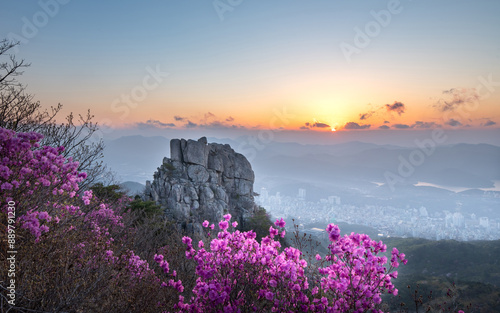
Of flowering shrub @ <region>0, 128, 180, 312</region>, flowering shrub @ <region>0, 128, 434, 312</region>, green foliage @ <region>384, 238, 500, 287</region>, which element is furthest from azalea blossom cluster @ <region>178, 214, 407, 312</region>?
green foliage @ <region>384, 238, 500, 287</region>

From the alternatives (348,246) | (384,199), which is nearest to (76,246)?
(348,246)

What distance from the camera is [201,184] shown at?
30766mm

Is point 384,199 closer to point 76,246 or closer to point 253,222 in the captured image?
point 253,222

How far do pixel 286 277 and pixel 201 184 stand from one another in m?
27.7

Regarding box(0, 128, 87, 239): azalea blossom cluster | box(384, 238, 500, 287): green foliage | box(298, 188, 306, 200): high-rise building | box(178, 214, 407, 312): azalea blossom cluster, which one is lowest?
box(384, 238, 500, 287): green foliage

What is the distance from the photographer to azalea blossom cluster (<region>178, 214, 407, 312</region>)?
3646 mm

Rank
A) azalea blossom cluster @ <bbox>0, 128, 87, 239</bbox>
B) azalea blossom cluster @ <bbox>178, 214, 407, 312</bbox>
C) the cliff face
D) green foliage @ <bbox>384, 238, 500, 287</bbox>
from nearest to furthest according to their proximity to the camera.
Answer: azalea blossom cluster @ <bbox>178, 214, 407, 312</bbox>, azalea blossom cluster @ <bbox>0, 128, 87, 239</bbox>, the cliff face, green foliage @ <bbox>384, 238, 500, 287</bbox>

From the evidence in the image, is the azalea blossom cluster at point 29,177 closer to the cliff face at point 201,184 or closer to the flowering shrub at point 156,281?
the flowering shrub at point 156,281

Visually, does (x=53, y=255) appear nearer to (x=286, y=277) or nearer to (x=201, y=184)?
(x=286, y=277)

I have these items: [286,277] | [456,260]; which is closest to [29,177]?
[286,277]

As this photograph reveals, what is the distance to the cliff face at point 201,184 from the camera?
1050 inches

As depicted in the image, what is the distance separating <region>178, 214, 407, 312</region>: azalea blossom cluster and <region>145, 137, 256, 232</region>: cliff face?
2067 centimetres

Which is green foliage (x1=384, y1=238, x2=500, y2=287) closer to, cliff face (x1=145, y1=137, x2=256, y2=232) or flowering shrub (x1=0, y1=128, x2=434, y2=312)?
cliff face (x1=145, y1=137, x2=256, y2=232)

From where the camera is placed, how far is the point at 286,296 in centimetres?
379
